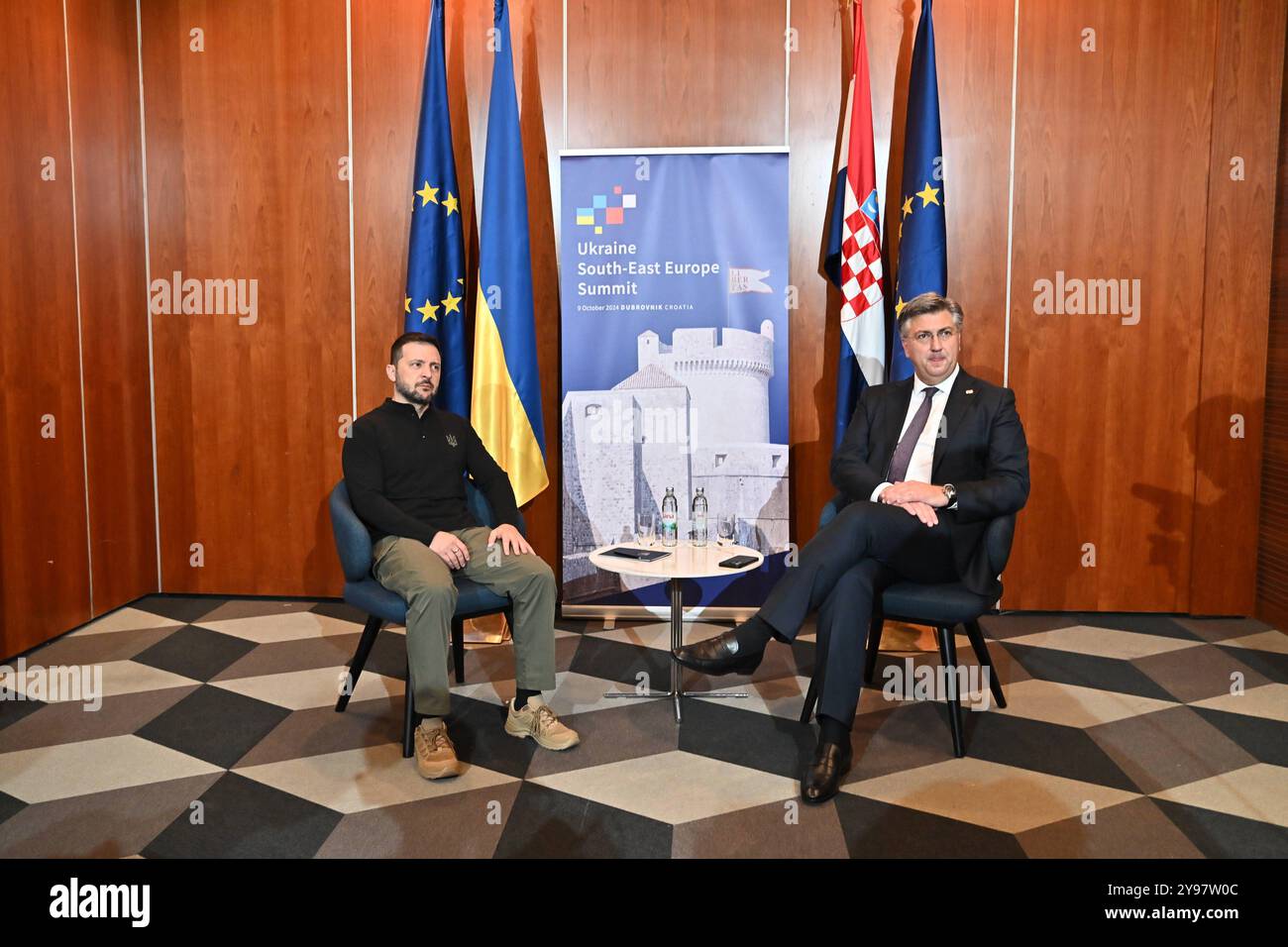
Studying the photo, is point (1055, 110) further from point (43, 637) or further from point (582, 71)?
point (43, 637)

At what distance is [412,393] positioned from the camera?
3.20 m

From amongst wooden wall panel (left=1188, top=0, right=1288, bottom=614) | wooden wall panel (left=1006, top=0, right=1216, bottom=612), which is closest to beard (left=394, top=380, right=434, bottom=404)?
wooden wall panel (left=1006, top=0, right=1216, bottom=612)

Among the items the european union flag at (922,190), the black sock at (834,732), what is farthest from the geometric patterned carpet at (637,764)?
the european union flag at (922,190)

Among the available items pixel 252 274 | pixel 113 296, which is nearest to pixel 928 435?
pixel 252 274

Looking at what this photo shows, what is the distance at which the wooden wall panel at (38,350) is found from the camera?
12.1 feet

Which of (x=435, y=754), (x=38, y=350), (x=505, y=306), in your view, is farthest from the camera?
(x=505, y=306)

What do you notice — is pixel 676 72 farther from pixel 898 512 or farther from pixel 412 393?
pixel 898 512

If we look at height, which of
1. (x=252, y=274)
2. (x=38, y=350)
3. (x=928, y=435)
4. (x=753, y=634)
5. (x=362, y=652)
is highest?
(x=252, y=274)

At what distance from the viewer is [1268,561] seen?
425 centimetres

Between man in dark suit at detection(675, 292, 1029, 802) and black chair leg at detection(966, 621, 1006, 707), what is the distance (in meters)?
0.24

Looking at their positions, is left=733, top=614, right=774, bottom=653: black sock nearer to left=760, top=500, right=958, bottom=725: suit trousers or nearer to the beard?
left=760, top=500, right=958, bottom=725: suit trousers

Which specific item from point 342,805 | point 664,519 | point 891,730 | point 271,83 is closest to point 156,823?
point 342,805

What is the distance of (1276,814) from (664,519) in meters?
2.09

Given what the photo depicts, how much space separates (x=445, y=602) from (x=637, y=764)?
2.57ft
